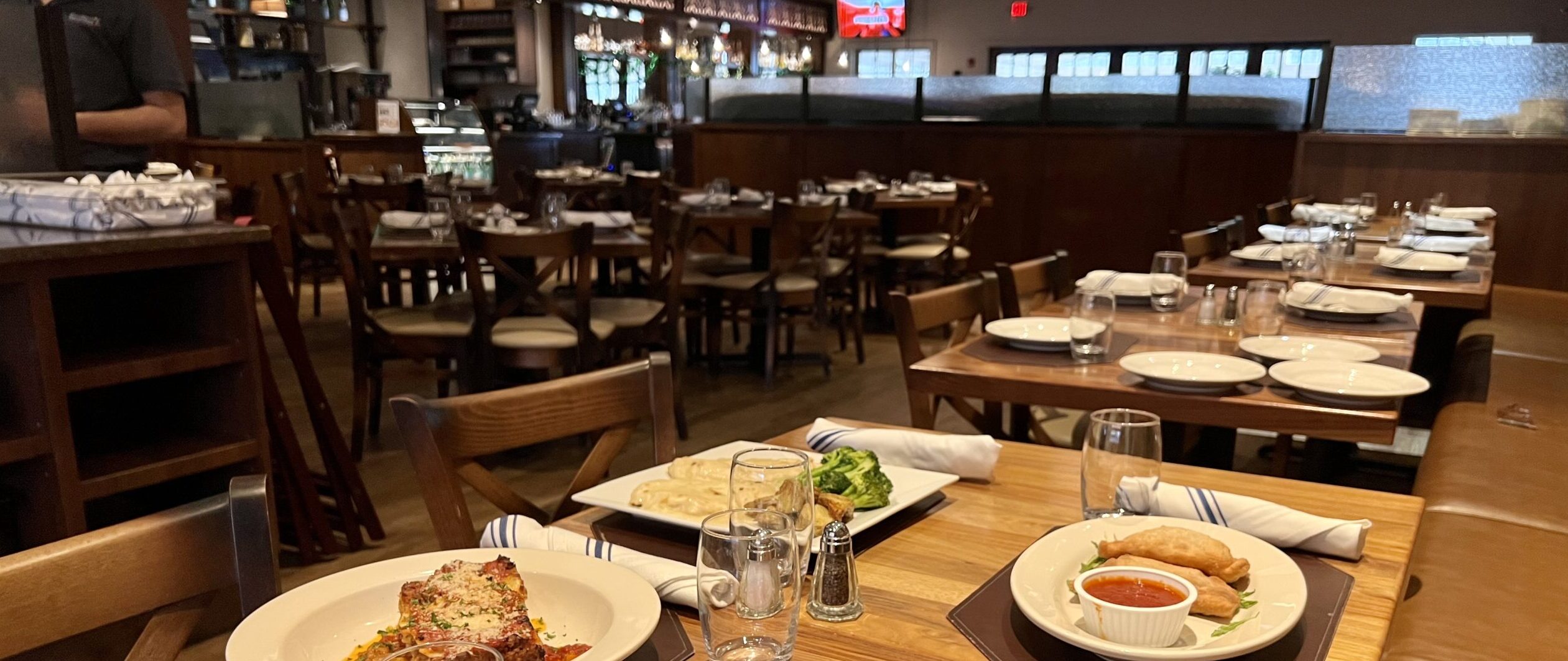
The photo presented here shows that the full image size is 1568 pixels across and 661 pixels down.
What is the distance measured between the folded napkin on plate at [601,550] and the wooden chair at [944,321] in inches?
42.8

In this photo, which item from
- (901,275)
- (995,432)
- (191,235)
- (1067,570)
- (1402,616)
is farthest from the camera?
(901,275)

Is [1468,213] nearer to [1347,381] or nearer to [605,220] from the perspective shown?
[1347,381]

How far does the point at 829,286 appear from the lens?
5586 millimetres

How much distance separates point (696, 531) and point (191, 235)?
1.53 m

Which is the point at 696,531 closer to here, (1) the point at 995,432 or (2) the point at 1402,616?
(2) the point at 1402,616

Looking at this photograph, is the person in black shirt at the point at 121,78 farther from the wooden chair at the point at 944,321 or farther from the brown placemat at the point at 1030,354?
the brown placemat at the point at 1030,354

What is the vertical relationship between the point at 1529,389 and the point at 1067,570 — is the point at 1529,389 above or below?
below

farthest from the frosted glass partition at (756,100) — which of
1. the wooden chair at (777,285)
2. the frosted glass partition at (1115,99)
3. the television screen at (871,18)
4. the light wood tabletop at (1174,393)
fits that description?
the light wood tabletop at (1174,393)

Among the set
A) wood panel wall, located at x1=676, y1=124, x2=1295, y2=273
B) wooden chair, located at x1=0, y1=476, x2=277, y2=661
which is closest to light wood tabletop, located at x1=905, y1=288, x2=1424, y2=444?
wooden chair, located at x1=0, y1=476, x2=277, y2=661

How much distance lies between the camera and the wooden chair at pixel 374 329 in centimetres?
369

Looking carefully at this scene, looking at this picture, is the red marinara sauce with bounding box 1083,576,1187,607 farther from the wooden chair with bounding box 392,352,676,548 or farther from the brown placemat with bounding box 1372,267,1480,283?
the brown placemat with bounding box 1372,267,1480,283

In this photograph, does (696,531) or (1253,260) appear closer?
(696,531)

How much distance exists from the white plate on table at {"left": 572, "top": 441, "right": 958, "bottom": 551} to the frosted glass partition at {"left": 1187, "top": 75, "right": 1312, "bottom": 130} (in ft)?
21.0

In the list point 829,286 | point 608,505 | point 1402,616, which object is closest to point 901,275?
point 829,286
